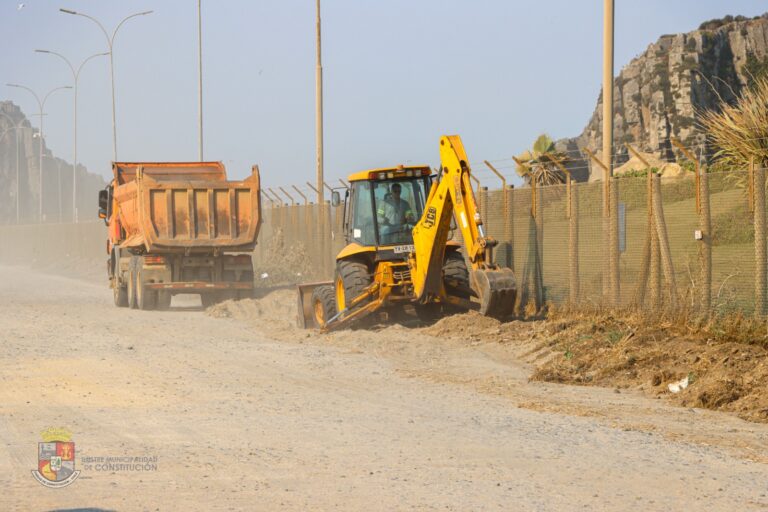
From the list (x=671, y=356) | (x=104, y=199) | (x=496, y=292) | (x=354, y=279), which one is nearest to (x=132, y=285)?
(x=104, y=199)

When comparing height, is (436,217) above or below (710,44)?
below

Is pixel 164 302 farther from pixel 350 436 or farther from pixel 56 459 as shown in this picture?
pixel 56 459

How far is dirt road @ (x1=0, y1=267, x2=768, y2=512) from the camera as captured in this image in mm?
7637

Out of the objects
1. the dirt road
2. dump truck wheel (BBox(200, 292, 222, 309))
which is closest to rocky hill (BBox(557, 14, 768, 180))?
dump truck wheel (BBox(200, 292, 222, 309))

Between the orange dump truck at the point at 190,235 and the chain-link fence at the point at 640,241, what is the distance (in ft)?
18.8

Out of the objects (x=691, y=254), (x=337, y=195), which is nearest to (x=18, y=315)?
(x=337, y=195)

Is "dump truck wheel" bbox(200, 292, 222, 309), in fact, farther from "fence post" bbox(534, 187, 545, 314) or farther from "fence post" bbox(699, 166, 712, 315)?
"fence post" bbox(699, 166, 712, 315)

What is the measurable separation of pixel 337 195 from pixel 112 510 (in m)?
12.0

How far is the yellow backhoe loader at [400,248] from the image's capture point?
1709 cm

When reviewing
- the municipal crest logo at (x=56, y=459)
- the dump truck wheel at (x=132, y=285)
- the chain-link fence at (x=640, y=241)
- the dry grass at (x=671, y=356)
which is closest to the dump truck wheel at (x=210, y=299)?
the dump truck wheel at (x=132, y=285)

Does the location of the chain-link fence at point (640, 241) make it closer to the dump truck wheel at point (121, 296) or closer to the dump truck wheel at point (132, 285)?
the dump truck wheel at point (132, 285)

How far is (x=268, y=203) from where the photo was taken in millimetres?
38625

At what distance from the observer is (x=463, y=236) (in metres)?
16.3

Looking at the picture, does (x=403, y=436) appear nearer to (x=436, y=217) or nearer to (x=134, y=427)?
(x=134, y=427)
